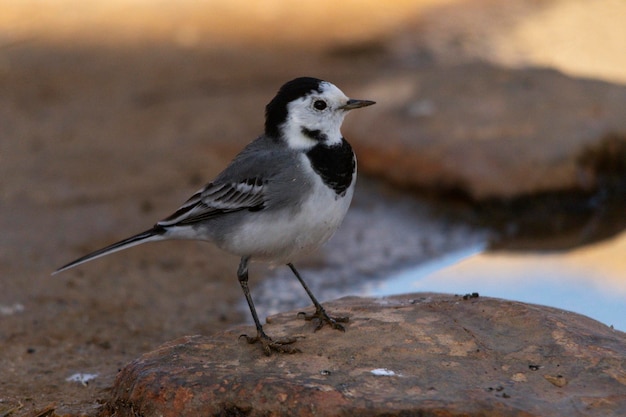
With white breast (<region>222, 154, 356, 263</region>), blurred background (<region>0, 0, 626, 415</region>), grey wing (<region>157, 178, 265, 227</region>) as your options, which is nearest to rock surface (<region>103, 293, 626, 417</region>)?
white breast (<region>222, 154, 356, 263</region>)

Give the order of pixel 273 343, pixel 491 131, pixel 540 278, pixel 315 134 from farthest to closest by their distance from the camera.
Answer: pixel 491 131 < pixel 540 278 < pixel 315 134 < pixel 273 343

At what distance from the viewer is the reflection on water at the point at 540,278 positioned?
7953 mm

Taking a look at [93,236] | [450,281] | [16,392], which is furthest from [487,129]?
[16,392]

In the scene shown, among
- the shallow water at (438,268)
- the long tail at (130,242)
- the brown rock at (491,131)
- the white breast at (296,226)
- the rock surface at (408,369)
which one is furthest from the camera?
the brown rock at (491,131)

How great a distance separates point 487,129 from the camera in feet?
33.1

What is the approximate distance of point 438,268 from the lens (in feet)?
28.8

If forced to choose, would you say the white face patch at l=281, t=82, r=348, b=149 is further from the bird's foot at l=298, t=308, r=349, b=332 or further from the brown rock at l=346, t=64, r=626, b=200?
the brown rock at l=346, t=64, r=626, b=200

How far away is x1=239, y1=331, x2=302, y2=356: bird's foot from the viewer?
5.36 m

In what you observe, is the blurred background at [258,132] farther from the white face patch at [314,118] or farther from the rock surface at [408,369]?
the white face patch at [314,118]

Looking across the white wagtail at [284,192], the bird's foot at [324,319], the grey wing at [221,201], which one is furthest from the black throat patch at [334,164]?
the bird's foot at [324,319]

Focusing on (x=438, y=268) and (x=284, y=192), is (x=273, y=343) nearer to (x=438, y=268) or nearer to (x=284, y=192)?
(x=284, y=192)

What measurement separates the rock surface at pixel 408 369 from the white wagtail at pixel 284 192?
0.33m

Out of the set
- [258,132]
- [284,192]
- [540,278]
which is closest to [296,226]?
[284,192]

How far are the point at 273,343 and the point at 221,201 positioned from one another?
108 cm
